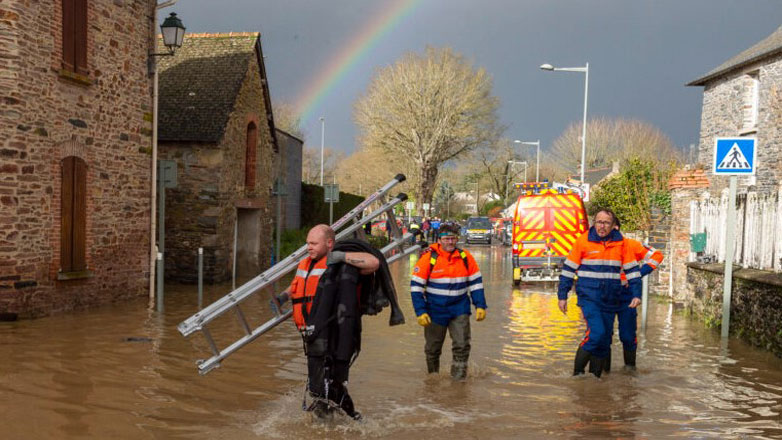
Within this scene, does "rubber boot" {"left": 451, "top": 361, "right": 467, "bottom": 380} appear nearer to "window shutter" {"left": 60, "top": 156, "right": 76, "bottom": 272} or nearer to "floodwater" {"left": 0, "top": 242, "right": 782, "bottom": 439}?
"floodwater" {"left": 0, "top": 242, "right": 782, "bottom": 439}

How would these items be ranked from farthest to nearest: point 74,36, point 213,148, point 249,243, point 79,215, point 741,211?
1. point 249,243
2. point 213,148
3. point 79,215
4. point 74,36
5. point 741,211

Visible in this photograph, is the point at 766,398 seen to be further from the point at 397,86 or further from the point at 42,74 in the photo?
the point at 397,86

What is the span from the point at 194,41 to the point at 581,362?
17.8m

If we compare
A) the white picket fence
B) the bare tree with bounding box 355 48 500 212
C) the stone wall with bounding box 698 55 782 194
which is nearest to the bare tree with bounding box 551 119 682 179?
the bare tree with bounding box 355 48 500 212

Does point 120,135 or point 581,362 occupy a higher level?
point 120,135

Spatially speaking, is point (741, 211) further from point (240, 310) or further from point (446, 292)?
point (240, 310)

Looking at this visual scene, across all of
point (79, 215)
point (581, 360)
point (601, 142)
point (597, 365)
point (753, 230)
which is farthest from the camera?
point (601, 142)

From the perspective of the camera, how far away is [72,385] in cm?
803

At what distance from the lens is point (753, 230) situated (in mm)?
11688

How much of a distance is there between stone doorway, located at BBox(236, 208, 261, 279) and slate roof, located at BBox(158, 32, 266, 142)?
3824 millimetres

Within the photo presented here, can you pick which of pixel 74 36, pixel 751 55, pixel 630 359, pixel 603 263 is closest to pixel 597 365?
pixel 630 359

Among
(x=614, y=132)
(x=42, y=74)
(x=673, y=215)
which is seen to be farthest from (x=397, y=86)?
(x=42, y=74)

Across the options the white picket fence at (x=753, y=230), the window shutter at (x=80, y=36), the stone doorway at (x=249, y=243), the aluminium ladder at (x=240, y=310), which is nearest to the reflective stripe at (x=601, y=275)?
the aluminium ladder at (x=240, y=310)

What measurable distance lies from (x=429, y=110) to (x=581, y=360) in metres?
44.5
